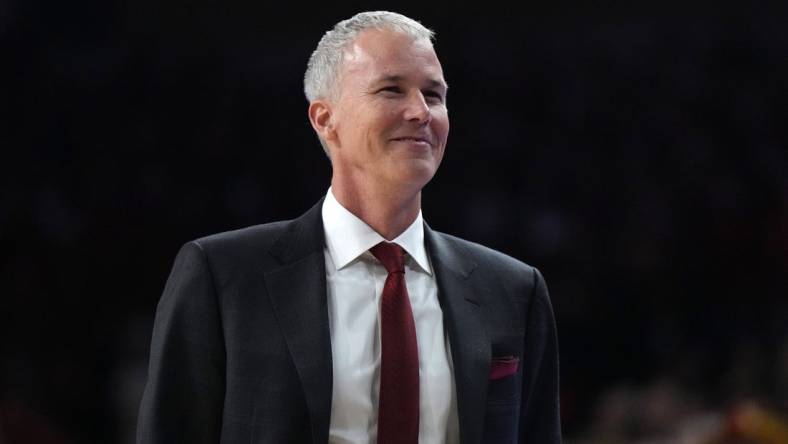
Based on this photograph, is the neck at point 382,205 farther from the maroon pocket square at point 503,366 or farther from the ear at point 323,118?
the maroon pocket square at point 503,366

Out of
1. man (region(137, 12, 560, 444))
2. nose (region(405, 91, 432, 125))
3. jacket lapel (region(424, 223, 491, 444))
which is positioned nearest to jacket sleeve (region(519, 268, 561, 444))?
man (region(137, 12, 560, 444))

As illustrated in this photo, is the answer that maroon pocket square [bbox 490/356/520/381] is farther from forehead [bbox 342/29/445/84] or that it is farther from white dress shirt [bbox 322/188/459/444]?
forehead [bbox 342/29/445/84]

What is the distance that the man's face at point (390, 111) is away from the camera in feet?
5.01

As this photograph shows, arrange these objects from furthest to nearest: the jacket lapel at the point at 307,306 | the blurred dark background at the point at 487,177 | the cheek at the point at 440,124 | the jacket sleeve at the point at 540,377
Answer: the blurred dark background at the point at 487,177
the jacket sleeve at the point at 540,377
the cheek at the point at 440,124
the jacket lapel at the point at 307,306

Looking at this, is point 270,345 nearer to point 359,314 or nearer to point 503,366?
point 359,314

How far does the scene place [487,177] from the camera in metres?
3.76

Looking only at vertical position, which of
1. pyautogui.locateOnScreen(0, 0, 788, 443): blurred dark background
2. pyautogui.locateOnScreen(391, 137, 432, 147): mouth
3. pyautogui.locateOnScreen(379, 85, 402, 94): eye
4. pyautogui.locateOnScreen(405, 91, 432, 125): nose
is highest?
pyautogui.locateOnScreen(379, 85, 402, 94): eye

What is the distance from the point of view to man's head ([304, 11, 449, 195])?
1.53m

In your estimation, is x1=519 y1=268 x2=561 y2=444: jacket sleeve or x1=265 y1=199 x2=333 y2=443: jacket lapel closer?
x1=265 y1=199 x2=333 y2=443: jacket lapel

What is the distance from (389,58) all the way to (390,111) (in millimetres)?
84

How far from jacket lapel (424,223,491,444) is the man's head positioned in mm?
144

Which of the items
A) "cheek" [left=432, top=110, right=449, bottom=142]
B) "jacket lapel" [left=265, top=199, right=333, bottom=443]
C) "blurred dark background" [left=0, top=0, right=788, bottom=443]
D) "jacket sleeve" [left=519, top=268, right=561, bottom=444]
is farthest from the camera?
"blurred dark background" [left=0, top=0, right=788, bottom=443]

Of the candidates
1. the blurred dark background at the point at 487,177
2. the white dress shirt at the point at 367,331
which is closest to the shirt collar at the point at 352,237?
the white dress shirt at the point at 367,331

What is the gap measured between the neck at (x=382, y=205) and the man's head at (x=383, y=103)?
2 centimetres
